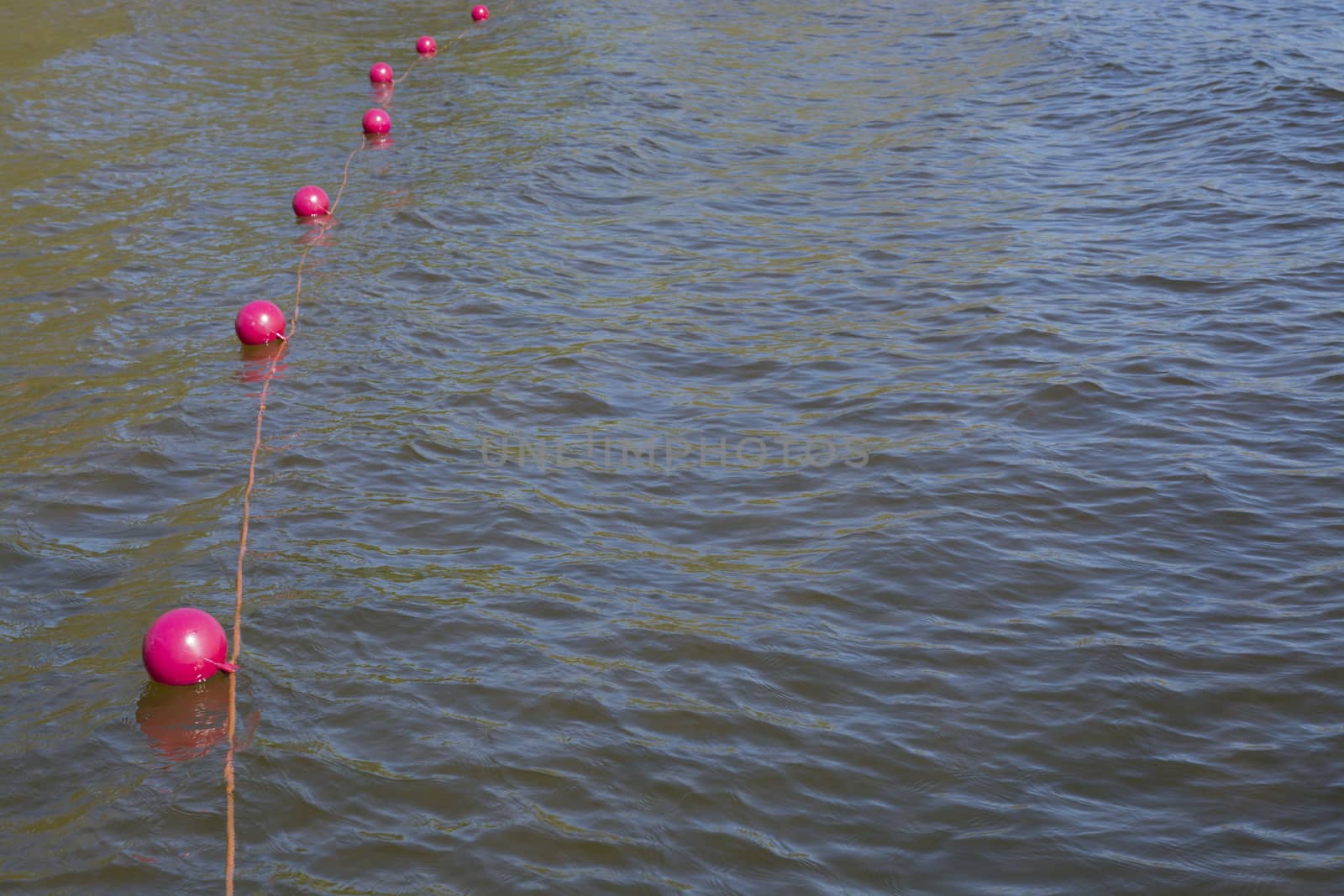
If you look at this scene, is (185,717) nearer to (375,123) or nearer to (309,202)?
(309,202)

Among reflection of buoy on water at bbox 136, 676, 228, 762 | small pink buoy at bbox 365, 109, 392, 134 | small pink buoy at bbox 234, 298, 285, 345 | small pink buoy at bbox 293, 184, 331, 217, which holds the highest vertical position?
small pink buoy at bbox 365, 109, 392, 134

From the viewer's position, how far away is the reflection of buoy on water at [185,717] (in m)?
5.18

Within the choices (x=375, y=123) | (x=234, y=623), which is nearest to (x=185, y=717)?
(x=234, y=623)

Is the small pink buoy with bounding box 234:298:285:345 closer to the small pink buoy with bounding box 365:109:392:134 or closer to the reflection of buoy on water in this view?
the reflection of buoy on water

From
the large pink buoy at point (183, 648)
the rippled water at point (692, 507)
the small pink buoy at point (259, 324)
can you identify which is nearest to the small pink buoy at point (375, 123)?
the rippled water at point (692, 507)

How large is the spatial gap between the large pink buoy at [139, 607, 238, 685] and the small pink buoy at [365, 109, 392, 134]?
10595mm

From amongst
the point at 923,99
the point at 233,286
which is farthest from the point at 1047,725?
the point at 923,99

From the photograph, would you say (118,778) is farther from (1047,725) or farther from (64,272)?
(64,272)

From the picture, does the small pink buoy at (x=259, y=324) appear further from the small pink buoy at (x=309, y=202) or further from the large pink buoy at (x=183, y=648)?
the large pink buoy at (x=183, y=648)

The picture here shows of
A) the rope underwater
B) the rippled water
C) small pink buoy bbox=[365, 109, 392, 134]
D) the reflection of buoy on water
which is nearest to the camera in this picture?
the rope underwater

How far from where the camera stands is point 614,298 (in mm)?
10094

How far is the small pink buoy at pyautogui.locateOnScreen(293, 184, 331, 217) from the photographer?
11.8m

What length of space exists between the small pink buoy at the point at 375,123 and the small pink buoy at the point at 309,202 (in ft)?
10.5

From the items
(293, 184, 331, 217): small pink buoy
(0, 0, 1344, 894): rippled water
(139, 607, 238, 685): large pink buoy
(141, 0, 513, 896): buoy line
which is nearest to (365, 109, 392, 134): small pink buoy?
(0, 0, 1344, 894): rippled water
